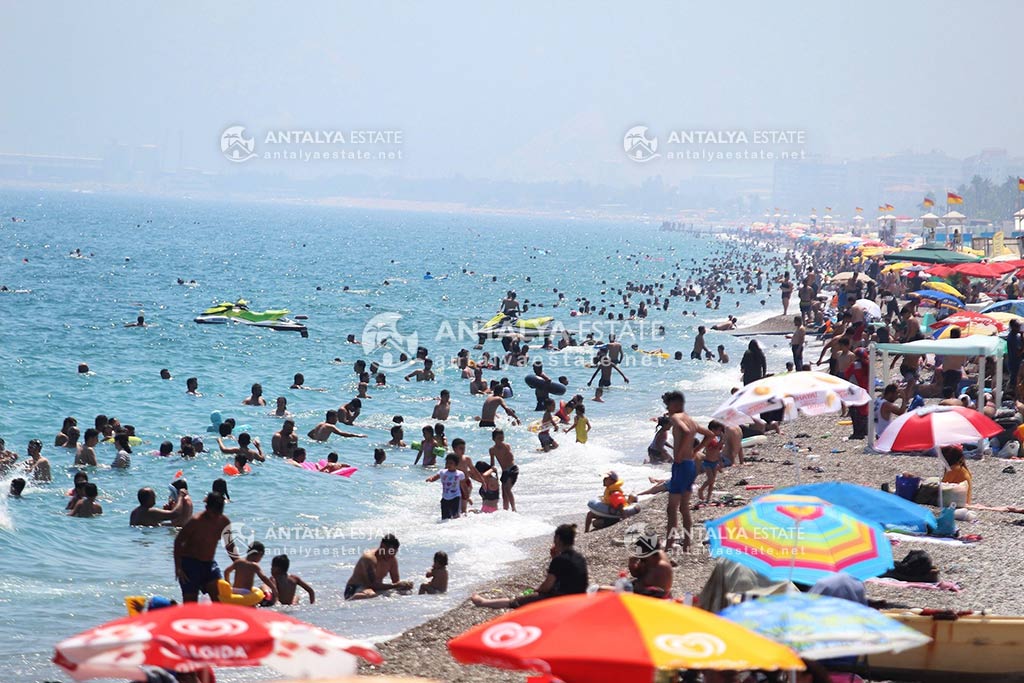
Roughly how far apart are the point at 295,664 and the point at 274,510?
11.1 meters

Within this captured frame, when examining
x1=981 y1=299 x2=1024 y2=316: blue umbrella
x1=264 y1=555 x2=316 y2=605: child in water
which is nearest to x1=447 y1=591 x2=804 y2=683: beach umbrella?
x1=264 y1=555 x2=316 y2=605: child in water

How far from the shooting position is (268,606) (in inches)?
448

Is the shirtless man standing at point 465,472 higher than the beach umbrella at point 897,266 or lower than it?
lower

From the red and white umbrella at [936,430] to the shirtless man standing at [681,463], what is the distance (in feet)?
7.15

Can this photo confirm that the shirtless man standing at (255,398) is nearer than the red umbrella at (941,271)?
Yes

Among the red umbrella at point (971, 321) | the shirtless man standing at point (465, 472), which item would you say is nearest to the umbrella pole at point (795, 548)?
the shirtless man standing at point (465, 472)

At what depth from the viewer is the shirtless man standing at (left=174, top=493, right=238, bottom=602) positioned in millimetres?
9594

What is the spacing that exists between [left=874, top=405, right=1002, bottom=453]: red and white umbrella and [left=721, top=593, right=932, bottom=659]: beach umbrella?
6.31 meters

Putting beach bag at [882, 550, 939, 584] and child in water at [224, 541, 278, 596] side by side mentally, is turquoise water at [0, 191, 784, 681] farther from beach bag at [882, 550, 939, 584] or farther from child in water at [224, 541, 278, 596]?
beach bag at [882, 550, 939, 584]

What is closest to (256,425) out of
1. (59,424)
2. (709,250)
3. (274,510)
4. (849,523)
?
(59,424)

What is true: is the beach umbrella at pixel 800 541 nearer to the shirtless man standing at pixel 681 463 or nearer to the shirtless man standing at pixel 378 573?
the shirtless man standing at pixel 681 463

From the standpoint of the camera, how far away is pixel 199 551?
967 centimetres

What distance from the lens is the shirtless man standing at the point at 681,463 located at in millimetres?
10859

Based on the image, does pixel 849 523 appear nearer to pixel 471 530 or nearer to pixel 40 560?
pixel 471 530
